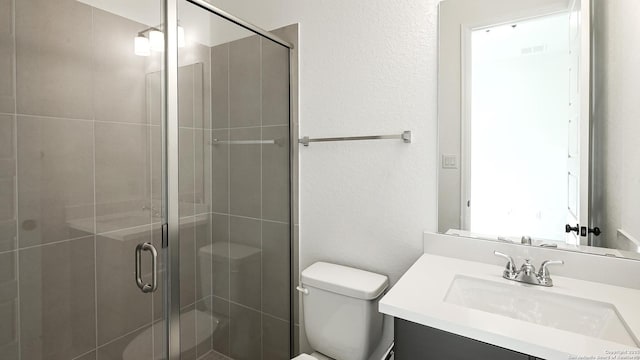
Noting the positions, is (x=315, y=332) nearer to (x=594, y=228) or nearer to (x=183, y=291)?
(x=183, y=291)

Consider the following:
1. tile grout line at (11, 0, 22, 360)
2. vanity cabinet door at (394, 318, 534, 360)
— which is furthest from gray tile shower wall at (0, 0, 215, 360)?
vanity cabinet door at (394, 318, 534, 360)

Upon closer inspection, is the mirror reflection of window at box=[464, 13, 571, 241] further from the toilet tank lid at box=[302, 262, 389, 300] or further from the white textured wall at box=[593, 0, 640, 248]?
the toilet tank lid at box=[302, 262, 389, 300]

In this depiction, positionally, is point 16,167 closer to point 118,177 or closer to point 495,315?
point 118,177

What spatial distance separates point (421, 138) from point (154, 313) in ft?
4.33

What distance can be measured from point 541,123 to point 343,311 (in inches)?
43.6

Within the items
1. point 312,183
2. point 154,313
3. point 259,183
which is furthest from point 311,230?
point 154,313

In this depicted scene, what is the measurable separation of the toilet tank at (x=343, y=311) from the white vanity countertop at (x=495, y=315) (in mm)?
280

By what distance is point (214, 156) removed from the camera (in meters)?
1.34

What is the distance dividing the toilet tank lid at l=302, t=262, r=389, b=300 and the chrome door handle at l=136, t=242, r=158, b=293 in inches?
24.9

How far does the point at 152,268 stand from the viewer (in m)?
1.23

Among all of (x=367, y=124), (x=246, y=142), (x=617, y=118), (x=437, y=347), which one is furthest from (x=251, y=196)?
(x=617, y=118)

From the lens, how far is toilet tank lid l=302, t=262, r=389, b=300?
135 cm

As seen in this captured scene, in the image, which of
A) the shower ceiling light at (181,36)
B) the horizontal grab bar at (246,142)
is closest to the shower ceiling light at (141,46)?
the shower ceiling light at (181,36)

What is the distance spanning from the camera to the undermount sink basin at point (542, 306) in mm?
885
